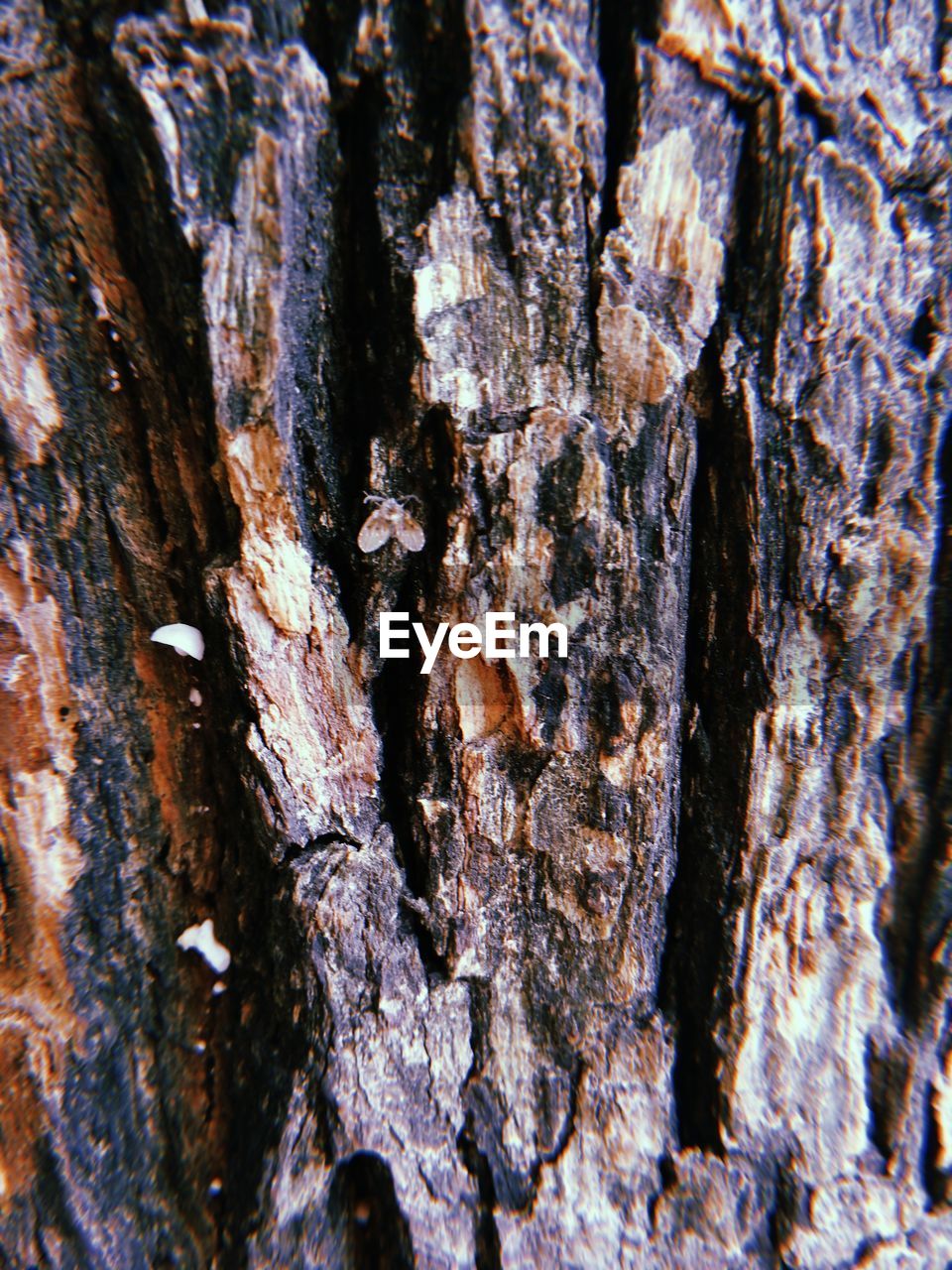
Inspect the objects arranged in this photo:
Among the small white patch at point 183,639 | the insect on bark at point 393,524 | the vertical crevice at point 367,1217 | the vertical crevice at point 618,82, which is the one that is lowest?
the vertical crevice at point 367,1217

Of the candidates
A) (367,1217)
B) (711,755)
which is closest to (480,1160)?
(367,1217)

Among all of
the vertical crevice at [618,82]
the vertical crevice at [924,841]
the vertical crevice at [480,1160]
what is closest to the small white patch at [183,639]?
the vertical crevice at [480,1160]

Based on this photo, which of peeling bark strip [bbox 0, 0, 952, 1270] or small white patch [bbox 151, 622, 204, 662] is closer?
peeling bark strip [bbox 0, 0, 952, 1270]

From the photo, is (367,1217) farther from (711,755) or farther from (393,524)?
(393,524)

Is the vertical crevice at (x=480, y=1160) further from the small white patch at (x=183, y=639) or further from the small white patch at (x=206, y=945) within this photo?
the small white patch at (x=183, y=639)

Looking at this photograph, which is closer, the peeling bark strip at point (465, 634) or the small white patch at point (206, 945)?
the peeling bark strip at point (465, 634)

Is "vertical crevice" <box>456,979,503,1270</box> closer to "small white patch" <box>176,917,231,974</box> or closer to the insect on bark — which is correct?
"small white patch" <box>176,917,231,974</box>

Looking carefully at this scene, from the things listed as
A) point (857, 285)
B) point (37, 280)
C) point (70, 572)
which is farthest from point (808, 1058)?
point (37, 280)

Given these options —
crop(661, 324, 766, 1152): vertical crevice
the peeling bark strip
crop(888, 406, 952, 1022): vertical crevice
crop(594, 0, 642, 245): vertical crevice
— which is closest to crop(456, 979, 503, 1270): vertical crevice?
the peeling bark strip
